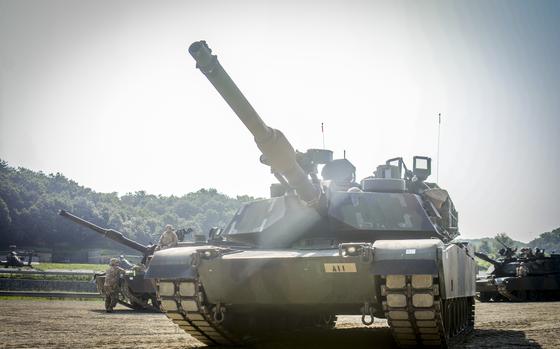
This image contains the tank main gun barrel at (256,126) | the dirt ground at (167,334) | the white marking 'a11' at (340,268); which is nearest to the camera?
the tank main gun barrel at (256,126)

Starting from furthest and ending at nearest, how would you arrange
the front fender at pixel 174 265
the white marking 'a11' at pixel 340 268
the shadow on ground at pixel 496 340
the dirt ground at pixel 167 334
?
1. the dirt ground at pixel 167 334
2. the shadow on ground at pixel 496 340
3. the front fender at pixel 174 265
4. the white marking 'a11' at pixel 340 268

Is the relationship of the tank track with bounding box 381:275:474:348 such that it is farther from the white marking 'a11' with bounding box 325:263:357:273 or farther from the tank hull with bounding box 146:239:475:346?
the white marking 'a11' with bounding box 325:263:357:273

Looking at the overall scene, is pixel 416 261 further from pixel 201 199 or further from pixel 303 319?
pixel 201 199

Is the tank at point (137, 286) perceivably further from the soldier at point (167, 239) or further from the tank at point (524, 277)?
the tank at point (524, 277)

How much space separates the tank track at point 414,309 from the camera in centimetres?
884

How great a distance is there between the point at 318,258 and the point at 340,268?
0.33 metres

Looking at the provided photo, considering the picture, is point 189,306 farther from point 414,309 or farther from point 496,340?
point 496,340

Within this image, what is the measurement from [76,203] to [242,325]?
87310 millimetres

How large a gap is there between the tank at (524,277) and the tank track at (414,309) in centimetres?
1759

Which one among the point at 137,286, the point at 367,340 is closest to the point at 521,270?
the point at 137,286

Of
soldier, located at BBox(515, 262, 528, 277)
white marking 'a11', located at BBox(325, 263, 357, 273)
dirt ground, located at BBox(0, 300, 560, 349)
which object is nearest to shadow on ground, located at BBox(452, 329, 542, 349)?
dirt ground, located at BBox(0, 300, 560, 349)

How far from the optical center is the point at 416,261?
28.6ft

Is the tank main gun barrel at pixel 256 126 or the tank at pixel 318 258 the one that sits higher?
the tank main gun barrel at pixel 256 126

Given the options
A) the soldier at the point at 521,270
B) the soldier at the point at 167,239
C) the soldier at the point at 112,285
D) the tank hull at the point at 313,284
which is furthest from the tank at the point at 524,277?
the tank hull at the point at 313,284
